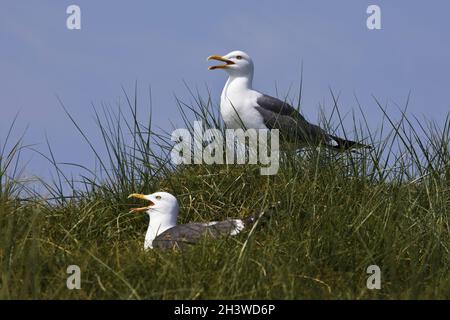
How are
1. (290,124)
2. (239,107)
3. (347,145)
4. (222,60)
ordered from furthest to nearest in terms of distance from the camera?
1. (222,60)
2. (239,107)
3. (290,124)
4. (347,145)

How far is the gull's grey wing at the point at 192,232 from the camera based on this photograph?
7.04 metres

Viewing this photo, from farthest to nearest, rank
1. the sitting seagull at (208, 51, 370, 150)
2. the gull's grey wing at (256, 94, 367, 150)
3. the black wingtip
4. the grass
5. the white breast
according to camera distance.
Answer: the white breast → the sitting seagull at (208, 51, 370, 150) → the gull's grey wing at (256, 94, 367, 150) → the black wingtip → the grass

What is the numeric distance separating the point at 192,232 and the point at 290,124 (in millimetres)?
3200

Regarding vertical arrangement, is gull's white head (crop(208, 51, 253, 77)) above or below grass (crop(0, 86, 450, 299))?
above

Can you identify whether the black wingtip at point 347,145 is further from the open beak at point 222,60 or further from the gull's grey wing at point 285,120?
the open beak at point 222,60

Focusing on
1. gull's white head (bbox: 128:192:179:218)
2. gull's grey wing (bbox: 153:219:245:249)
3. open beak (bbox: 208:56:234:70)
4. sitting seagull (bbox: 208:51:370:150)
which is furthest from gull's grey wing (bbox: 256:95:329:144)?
gull's grey wing (bbox: 153:219:245:249)

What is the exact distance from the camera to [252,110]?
10.5m

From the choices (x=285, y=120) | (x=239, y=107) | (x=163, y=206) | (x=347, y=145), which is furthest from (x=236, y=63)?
(x=163, y=206)

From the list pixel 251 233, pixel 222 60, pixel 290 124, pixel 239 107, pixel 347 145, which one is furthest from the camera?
pixel 222 60

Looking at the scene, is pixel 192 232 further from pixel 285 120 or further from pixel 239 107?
pixel 239 107

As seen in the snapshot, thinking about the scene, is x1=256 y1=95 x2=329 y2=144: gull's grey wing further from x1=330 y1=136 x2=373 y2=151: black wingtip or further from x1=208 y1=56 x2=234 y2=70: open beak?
x1=208 y1=56 x2=234 y2=70: open beak

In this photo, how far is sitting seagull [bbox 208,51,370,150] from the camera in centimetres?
973

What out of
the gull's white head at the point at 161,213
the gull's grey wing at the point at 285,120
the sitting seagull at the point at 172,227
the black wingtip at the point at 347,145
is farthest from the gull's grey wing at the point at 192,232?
the gull's grey wing at the point at 285,120
